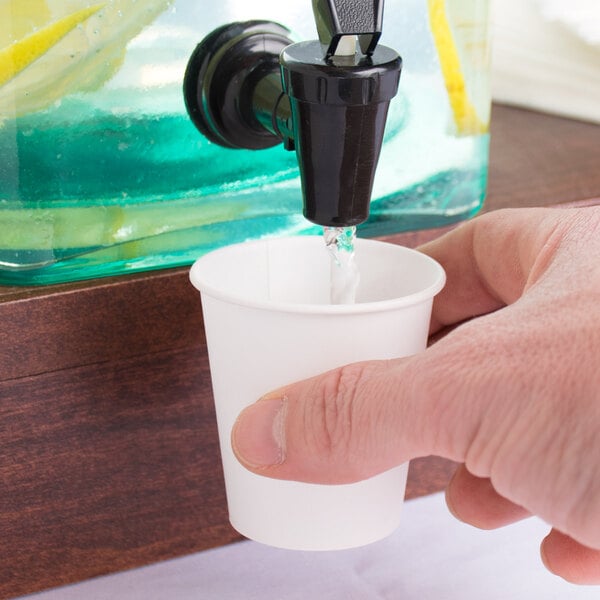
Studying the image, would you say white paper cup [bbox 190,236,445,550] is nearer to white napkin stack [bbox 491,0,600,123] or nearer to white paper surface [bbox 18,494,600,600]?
white paper surface [bbox 18,494,600,600]

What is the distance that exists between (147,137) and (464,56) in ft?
0.59

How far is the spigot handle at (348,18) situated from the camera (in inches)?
13.9

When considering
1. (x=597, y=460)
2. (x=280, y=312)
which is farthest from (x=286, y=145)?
(x=597, y=460)

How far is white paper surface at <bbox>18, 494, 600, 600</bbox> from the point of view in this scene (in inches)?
19.0

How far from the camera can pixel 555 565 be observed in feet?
1.42

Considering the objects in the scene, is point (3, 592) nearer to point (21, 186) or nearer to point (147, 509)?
point (147, 509)

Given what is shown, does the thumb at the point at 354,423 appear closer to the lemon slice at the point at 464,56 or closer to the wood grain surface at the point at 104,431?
the wood grain surface at the point at 104,431

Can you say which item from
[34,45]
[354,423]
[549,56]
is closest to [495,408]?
[354,423]

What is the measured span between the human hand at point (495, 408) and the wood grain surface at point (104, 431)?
12 centimetres

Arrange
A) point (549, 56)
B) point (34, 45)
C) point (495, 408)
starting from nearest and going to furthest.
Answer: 1. point (495, 408)
2. point (34, 45)
3. point (549, 56)

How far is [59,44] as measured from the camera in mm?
422

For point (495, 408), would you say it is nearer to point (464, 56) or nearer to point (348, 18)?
point (348, 18)

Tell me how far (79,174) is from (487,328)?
218 millimetres

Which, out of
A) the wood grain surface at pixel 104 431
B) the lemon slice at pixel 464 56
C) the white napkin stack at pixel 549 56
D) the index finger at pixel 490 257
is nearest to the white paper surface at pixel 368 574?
the wood grain surface at pixel 104 431
